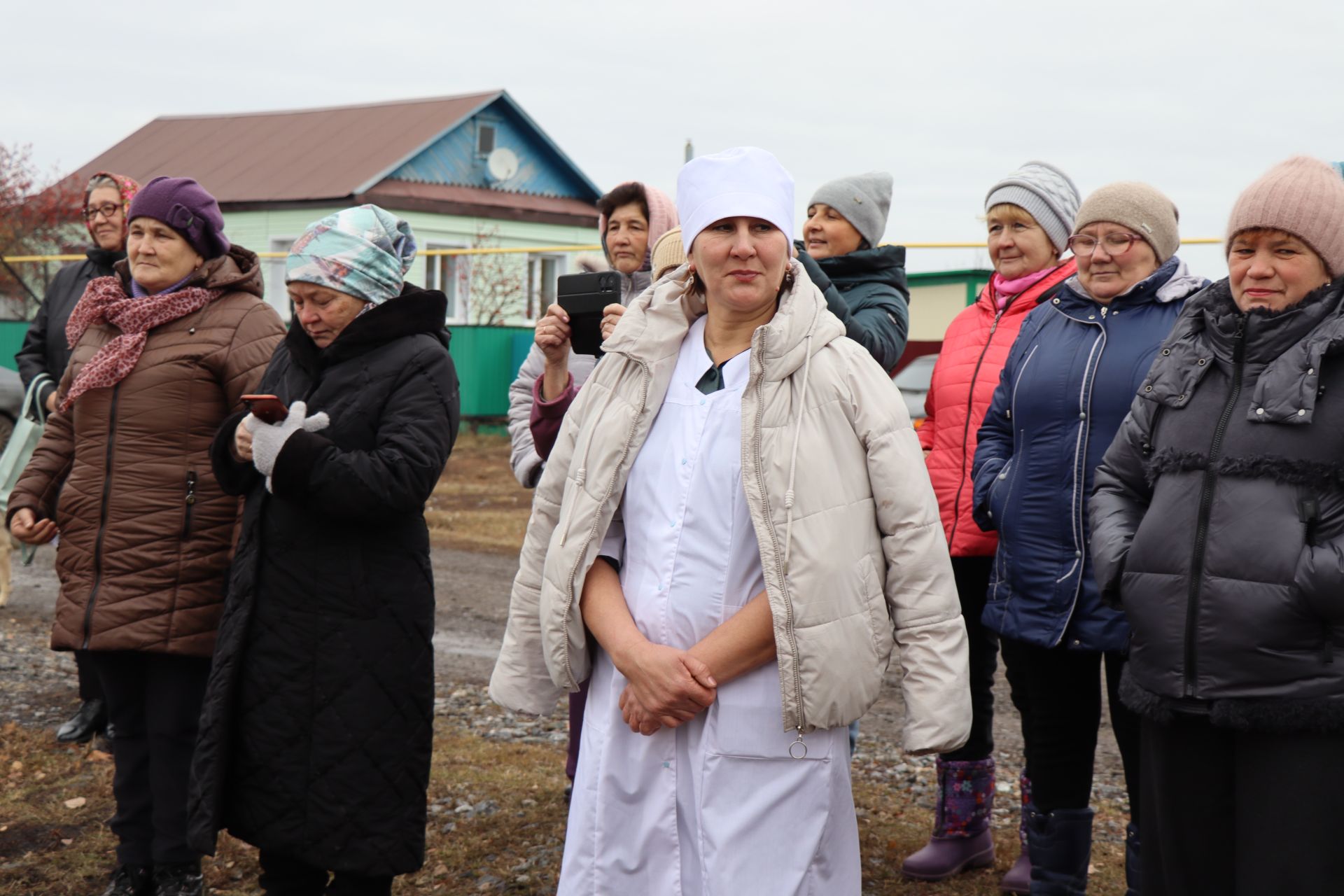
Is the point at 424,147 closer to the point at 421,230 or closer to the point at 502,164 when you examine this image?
the point at 421,230

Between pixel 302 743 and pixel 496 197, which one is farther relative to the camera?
pixel 496 197

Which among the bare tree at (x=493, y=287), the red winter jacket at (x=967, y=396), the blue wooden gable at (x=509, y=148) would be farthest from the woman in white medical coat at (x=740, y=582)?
the blue wooden gable at (x=509, y=148)

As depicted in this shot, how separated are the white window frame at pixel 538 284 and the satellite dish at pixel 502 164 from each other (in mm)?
2843

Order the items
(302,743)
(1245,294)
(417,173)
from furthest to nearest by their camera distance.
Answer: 1. (417,173)
2. (302,743)
3. (1245,294)

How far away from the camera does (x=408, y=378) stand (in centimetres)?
361

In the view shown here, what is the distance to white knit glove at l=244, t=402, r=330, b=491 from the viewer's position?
134 inches

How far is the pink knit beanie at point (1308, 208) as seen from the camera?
2.90 m

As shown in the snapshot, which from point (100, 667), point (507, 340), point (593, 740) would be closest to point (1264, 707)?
point (593, 740)

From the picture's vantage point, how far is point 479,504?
44.9 ft

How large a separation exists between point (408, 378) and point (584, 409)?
2.50 ft

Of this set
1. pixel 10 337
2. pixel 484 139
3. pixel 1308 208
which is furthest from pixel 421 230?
pixel 1308 208

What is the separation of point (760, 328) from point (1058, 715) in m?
1.76

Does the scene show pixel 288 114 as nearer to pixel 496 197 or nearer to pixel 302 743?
pixel 496 197

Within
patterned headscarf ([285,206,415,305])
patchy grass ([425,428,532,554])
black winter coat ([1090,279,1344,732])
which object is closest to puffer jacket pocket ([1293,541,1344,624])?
black winter coat ([1090,279,1344,732])
